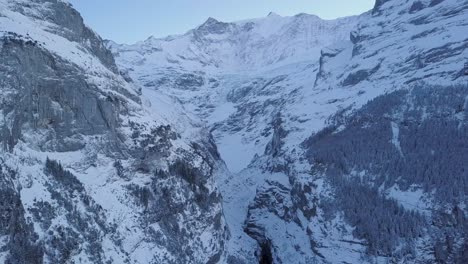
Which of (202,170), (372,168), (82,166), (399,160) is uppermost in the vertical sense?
(82,166)

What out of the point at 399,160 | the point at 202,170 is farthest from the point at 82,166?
the point at 399,160

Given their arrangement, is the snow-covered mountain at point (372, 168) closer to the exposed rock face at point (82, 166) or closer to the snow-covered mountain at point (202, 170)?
the snow-covered mountain at point (202, 170)

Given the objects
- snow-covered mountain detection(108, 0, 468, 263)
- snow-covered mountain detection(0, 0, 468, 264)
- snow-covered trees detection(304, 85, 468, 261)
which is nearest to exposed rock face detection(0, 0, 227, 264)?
snow-covered mountain detection(0, 0, 468, 264)

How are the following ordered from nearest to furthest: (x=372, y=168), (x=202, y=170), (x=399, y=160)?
(x=202, y=170), (x=399, y=160), (x=372, y=168)

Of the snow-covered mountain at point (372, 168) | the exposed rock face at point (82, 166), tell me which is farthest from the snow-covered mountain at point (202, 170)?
the snow-covered mountain at point (372, 168)

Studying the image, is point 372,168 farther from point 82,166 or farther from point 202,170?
point 82,166

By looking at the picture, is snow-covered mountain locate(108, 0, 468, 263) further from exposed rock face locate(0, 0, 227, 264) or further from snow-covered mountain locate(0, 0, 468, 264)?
exposed rock face locate(0, 0, 227, 264)

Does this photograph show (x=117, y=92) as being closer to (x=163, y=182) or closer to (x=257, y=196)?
(x=163, y=182)
